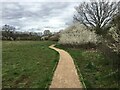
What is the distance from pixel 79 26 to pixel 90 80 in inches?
1099

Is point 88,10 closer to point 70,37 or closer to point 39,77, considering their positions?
point 70,37

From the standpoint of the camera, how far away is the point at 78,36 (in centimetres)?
3722

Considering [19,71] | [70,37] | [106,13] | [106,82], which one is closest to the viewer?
[106,82]

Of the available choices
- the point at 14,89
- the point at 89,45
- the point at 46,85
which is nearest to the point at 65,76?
the point at 46,85

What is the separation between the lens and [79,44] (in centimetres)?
3588

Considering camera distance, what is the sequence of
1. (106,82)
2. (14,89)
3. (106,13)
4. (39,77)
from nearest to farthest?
1. (14,89)
2. (106,82)
3. (39,77)
4. (106,13)

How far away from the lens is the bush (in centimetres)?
3550

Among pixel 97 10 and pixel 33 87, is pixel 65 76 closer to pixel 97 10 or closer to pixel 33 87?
pixel 33 87

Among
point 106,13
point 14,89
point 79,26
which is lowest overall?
point 14,89

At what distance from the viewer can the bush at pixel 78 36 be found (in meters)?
35.5

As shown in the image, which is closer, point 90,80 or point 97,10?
point 90,80

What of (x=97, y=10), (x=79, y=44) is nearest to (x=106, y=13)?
(x=97, y=10)

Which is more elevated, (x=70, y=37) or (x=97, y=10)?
(x=97, y=10)

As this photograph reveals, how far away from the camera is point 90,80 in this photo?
12156 mm
